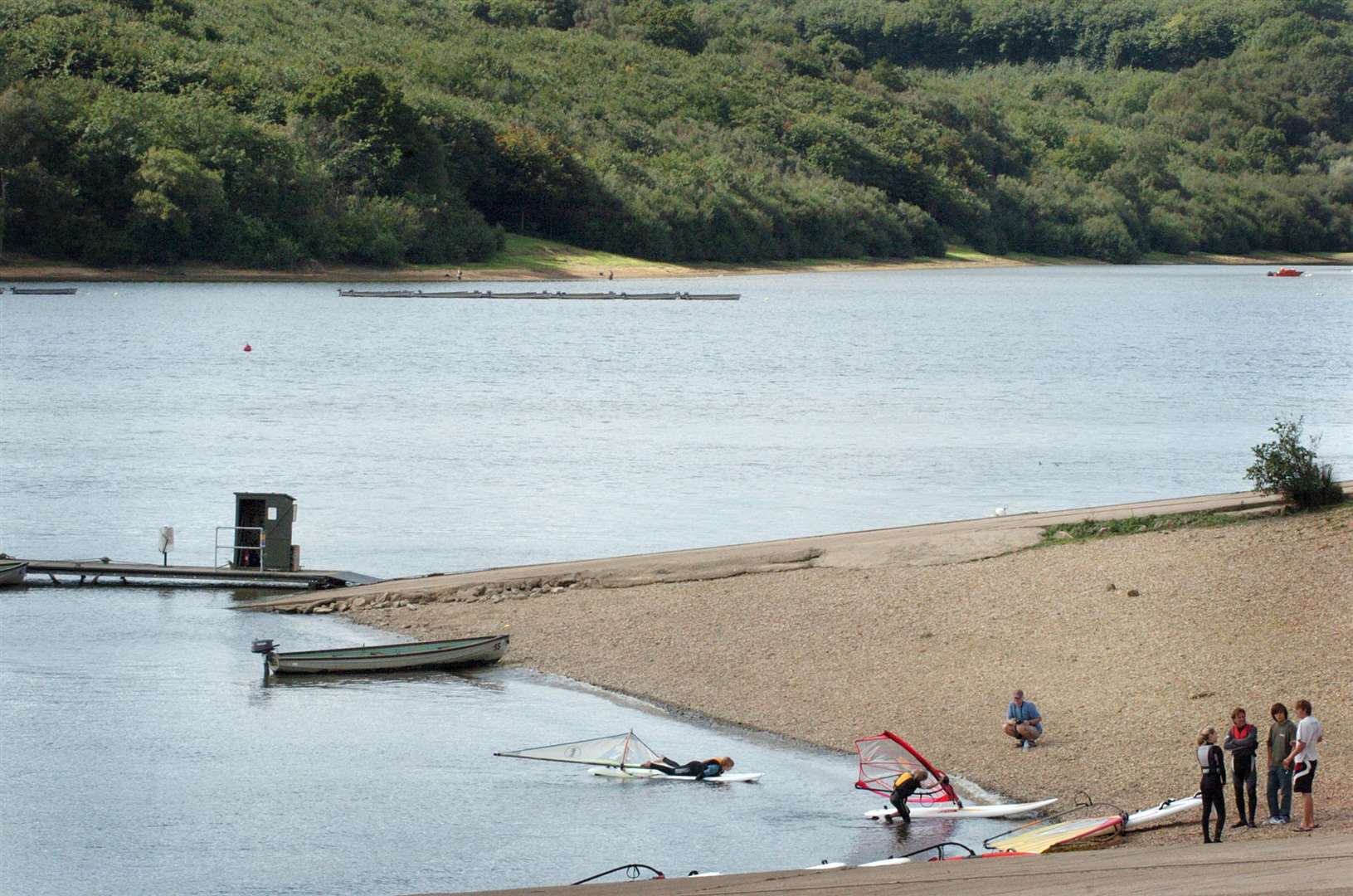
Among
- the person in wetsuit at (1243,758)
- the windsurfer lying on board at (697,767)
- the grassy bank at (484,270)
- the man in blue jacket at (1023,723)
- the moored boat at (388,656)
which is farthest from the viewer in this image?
the grassy bank at (484,270)

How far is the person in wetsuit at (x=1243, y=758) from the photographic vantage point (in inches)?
765

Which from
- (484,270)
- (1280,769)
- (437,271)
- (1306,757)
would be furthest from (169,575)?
(437,271)

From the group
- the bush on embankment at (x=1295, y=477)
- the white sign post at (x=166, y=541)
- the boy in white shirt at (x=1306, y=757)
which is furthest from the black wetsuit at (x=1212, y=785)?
the white sign post at (x=166, y=541)

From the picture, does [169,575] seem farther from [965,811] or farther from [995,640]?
[965,811]

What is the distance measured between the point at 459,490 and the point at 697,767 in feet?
87.8

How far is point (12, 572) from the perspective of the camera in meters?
35.6

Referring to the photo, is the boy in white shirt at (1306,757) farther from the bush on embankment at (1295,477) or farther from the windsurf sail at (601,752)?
the bush on embankment at (1295,477)

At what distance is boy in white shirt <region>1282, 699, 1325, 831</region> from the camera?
18781 mm

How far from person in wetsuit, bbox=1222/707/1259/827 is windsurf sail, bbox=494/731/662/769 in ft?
25.1

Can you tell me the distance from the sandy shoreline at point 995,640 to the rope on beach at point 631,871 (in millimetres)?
3706

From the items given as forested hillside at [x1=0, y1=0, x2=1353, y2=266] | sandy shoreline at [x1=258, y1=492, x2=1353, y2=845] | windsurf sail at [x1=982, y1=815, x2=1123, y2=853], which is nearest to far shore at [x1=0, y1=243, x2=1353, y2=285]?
forested hillside at [x1=0, y1=0, x2=1353, y2=266]

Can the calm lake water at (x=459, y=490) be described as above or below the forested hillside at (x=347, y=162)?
below

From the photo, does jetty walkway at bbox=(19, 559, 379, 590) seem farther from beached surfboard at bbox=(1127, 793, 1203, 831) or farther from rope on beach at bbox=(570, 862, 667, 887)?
beached surfboard at bbox=(1127, 793, 1203, 831)

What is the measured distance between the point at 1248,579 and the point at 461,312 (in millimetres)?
100021
